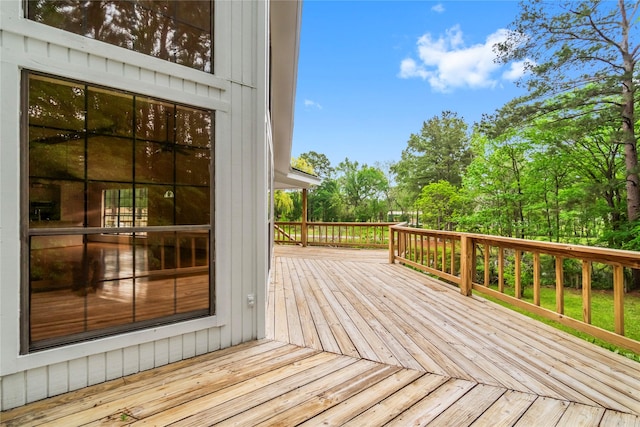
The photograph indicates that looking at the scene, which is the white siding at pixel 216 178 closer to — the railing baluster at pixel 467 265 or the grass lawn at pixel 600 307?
the railing baluster at pixel 467 265

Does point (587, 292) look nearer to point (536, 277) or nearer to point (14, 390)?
point (536, 277)

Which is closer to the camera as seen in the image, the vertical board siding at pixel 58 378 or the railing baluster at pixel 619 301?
the vertical board siding at pixel 58 378

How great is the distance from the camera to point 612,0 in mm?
6793

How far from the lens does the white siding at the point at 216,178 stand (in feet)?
4.98

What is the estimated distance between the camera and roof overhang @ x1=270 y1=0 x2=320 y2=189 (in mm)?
4289

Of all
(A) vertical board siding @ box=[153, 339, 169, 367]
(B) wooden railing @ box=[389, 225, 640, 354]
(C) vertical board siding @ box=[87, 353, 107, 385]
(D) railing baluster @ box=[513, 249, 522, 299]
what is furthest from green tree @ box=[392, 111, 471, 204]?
(C) vertical board siding @ box=[87, 353, 107, 385]

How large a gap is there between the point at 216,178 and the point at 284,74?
13.7 feet

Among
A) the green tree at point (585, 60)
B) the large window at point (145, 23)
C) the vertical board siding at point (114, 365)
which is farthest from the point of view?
the green tree at point (585, 60)

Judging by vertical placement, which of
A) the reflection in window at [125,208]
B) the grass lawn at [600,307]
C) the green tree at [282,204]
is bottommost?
the grass lawn at [600,307]

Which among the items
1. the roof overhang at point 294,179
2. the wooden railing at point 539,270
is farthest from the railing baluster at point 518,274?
the roof overhang at point 294,179

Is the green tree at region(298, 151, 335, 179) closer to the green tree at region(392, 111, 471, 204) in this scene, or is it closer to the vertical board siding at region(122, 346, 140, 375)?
the green tree at region(392, 111, 471, 204)

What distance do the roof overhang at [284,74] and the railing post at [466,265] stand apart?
13.3 ft

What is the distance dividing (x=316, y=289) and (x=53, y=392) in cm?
294

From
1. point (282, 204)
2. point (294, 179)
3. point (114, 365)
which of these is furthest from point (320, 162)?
point (114, 365)
